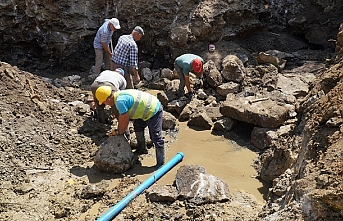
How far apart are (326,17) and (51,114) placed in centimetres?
712

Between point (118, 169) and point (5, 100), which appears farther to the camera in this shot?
point (5, 100)

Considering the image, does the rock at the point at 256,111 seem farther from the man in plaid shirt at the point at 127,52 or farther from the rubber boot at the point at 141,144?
the man in plaid shirt at the point at 127,52

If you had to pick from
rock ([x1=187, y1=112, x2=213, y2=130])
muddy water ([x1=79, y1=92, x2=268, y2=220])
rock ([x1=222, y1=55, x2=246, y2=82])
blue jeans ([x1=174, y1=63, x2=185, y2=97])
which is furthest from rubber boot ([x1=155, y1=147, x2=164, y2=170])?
rock ([x1=222, y1=55, x2=246, y2=82])

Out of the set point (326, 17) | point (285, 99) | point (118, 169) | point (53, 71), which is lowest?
point (53, 71)

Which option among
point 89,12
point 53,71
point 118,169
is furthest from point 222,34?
point 118,169

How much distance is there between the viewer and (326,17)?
9352mm

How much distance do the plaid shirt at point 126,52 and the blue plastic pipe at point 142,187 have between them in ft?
7.38

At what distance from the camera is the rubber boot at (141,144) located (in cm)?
568

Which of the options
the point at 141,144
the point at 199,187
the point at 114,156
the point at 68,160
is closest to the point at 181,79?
the point at 141,144

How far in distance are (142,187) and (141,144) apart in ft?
3.75

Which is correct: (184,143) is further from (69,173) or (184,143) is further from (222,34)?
(222,34)

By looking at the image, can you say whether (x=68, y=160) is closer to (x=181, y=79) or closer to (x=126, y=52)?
(x=126, y=52)

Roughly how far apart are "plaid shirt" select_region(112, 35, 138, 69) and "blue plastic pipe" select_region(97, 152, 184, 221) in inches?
88.5

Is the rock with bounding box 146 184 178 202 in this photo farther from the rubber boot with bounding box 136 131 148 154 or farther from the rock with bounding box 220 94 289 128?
the rock with bounding box 220 94 289 128
